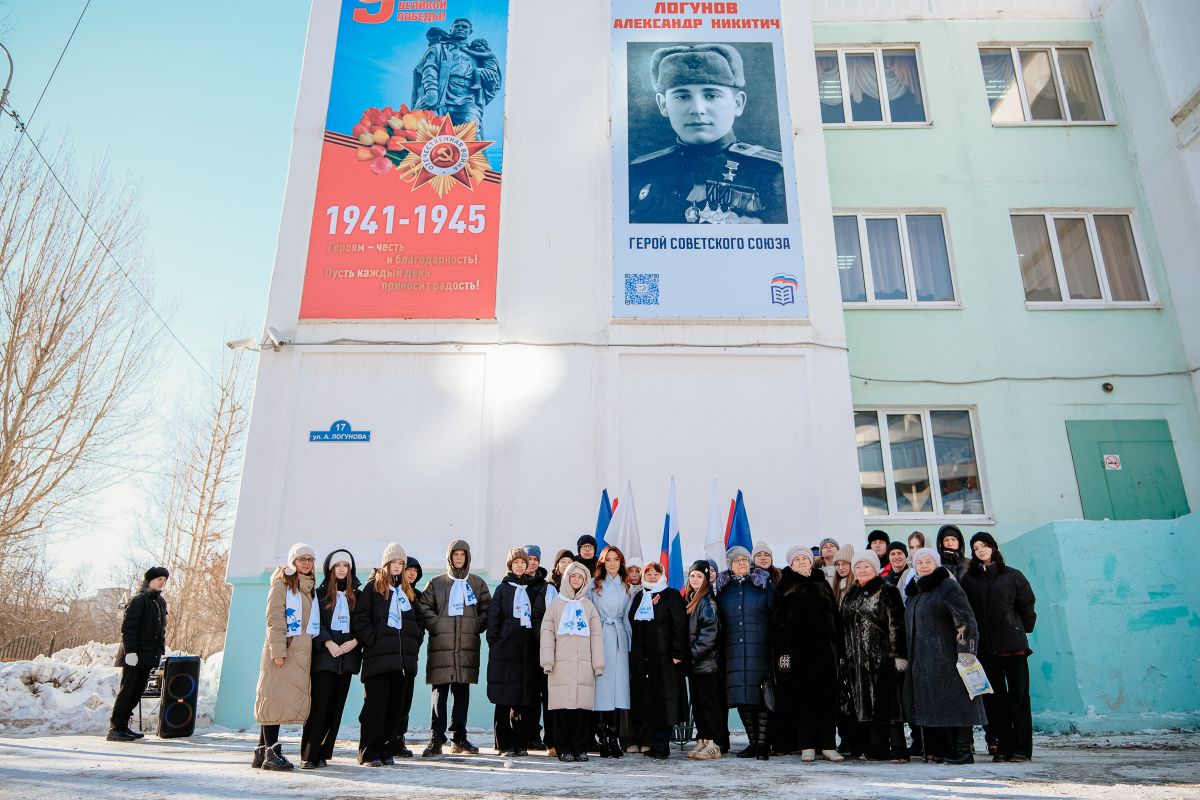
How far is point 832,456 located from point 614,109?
21.3 feet

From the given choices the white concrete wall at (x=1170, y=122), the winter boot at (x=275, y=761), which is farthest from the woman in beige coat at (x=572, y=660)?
the white concrete wall at (x=1170, y=122)

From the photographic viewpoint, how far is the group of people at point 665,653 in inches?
261

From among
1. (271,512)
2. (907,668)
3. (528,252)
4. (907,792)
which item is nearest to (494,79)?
(528,252)

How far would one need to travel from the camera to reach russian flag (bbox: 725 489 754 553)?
34.4ft

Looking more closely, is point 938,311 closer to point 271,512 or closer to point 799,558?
point 799,558

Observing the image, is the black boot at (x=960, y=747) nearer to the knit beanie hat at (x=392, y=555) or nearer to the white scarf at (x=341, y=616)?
the knit beanie hat at (x=392, y=555)

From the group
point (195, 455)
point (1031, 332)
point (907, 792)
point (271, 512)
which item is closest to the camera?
point (907, 792)

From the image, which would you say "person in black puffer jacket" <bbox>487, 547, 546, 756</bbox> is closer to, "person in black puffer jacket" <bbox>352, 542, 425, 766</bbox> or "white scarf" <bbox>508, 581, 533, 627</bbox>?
"white scarf" <bbox>508, 581, 533, 627</bbox>

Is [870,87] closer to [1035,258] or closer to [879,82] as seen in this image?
[879,82]

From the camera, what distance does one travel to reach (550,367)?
12.0 m

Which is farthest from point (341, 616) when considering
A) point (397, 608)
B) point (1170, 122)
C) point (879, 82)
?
point (1170, 122)

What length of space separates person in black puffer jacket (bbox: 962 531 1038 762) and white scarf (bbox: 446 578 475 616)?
4485 millimetres

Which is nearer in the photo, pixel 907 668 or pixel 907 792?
pixel 907 792

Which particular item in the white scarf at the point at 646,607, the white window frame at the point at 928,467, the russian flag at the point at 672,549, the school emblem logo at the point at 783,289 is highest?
the school emblem logo at the point at 783,289
